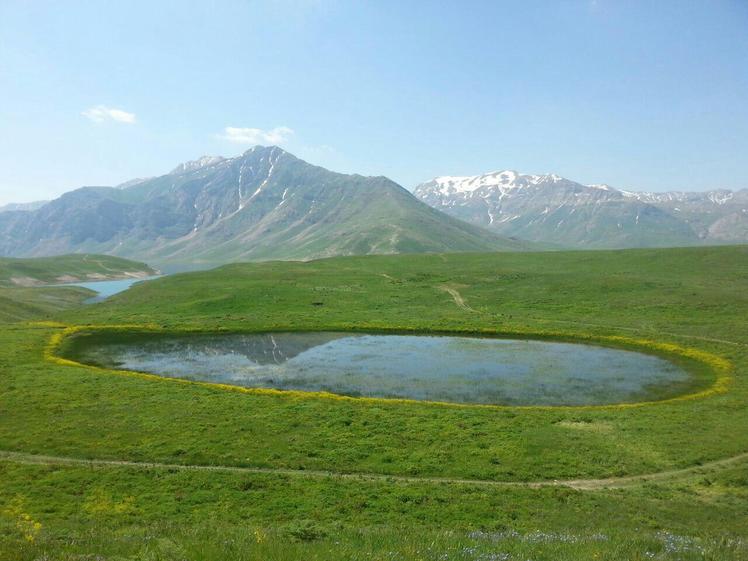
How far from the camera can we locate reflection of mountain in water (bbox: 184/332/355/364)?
3022 inches

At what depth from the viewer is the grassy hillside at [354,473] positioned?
18.9 metres

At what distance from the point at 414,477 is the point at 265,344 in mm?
55777

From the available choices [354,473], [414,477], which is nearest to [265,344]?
[354,473]

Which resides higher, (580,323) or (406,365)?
(580,323)

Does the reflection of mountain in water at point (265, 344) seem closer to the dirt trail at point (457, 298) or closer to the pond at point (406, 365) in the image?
the pond at point (406, 365)

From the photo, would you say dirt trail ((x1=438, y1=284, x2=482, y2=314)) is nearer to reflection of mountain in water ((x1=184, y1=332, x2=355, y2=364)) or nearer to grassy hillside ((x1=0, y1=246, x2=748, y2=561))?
reflection of mountain in water ((x1=184, y1=332, x2=355, y2=364))

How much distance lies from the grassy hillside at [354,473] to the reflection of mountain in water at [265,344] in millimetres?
19247

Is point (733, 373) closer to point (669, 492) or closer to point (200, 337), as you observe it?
point (669, 492)

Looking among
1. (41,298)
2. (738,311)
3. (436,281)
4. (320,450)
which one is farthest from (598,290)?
(41,298)

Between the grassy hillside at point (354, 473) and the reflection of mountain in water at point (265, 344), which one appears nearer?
the grassy hillside at point (354, 473)

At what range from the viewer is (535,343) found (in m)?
82.1

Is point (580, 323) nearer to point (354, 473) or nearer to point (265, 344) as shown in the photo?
point (265, 344)

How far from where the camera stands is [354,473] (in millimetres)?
34625

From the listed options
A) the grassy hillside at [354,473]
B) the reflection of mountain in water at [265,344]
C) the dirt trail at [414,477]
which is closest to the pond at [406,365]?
the reflection of mountain in water at [265,344]
